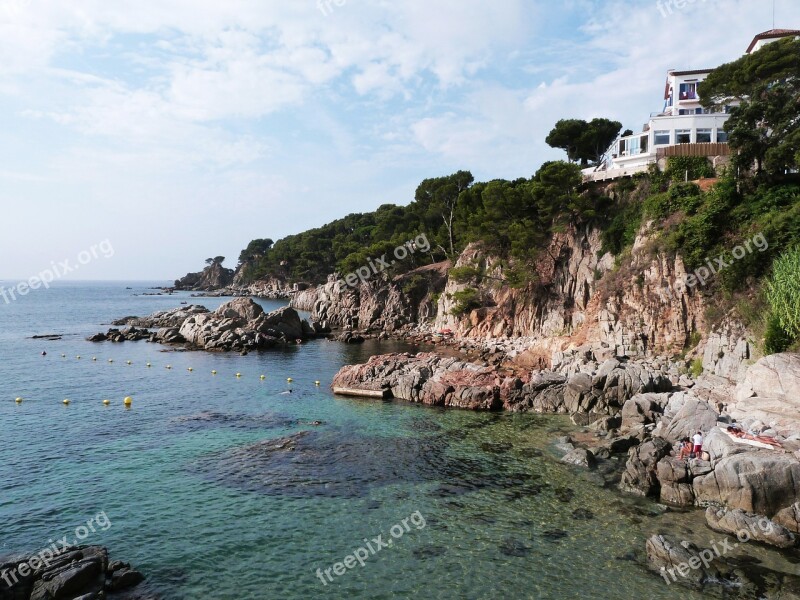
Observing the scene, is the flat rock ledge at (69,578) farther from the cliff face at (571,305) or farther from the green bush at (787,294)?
the cliff face at (571,305)

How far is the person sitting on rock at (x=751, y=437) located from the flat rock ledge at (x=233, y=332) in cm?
4815

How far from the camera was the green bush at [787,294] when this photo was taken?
86.3 feet

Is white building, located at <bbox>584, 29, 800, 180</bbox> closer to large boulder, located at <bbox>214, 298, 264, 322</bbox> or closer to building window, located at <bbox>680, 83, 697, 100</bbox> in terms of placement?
building window, located at <bbox>680, 83, 697, 100</bbox>

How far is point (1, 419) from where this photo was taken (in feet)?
99.8

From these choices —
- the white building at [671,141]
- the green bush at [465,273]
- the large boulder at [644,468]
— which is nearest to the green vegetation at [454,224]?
the green bush at [465,273]

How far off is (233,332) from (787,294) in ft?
177

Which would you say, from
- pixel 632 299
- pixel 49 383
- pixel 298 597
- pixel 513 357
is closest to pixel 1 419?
pixel 49 383

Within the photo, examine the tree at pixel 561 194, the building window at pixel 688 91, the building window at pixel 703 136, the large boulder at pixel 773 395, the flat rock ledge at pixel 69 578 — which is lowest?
the flat rock ledge at pixel 69 578

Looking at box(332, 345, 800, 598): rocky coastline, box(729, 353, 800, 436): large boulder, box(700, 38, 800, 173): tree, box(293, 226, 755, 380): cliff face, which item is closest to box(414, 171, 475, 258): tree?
box(293, 226, 755, 380): cliff face

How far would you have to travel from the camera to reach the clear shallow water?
14.7m

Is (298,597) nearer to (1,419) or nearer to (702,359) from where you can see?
(1,419)

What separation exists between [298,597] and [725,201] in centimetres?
3792

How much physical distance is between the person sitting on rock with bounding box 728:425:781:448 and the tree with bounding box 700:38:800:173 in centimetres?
2269

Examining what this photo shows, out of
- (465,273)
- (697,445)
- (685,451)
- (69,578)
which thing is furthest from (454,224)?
(69,578)
